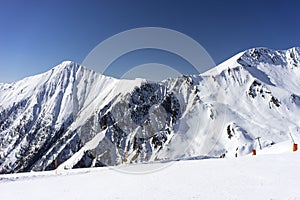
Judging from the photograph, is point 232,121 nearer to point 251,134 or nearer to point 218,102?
point 251,134

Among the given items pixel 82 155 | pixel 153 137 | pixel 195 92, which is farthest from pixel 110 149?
pixel 195 92

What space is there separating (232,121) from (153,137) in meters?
62.9

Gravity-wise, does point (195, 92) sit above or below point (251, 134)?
above

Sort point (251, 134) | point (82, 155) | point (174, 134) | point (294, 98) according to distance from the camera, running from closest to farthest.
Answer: point (251, 134) < point (294, 98) < point (174, 134) < point (82, 155)

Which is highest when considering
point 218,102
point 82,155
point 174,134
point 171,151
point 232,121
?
point 218,102

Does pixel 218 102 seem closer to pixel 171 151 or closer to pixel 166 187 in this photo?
pixel 171 151

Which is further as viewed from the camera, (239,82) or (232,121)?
(239,82)

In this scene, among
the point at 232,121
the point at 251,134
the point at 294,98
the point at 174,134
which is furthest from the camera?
the point at 174,134

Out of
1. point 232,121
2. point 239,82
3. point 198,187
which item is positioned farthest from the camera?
point 239,82

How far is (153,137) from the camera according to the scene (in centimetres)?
18038

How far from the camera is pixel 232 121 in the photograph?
137250mm

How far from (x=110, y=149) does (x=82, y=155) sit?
21946 millimetres

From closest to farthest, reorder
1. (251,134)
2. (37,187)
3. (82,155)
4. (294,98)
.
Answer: (37,187) < (251,134) < (294,98) < (82,155)

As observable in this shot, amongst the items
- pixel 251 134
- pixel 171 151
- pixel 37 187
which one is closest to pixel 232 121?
pixel 251 134
